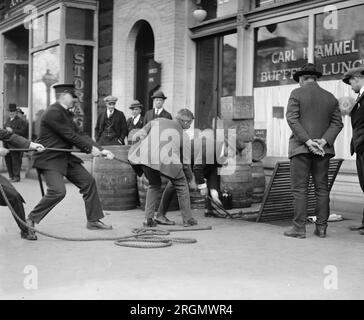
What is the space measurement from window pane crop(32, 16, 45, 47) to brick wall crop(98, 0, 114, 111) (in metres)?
1.88

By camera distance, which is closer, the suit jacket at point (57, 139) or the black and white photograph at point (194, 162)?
the black and white photograph at point (194, 162)

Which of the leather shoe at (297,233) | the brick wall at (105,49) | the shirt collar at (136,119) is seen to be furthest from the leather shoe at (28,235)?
the brick wall at (105,49)

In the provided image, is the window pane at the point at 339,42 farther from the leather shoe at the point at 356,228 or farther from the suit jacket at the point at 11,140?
the suit jacket at the point at 11,140

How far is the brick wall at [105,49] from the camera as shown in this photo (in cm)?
1378

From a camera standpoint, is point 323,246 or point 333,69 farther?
point 333,69

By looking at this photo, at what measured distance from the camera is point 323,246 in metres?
6.32

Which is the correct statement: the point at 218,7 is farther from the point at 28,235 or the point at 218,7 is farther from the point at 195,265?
the point at 195,265

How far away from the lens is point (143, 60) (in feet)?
44.1

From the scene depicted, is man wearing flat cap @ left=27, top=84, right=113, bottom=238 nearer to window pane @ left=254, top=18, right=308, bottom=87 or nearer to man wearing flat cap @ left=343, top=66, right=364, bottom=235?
man wearing flat cap @ left=343, top=66, right=364, bottom=235

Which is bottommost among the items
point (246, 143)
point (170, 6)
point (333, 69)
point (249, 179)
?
point (249, 179)

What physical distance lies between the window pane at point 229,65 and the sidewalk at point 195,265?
4409mm
